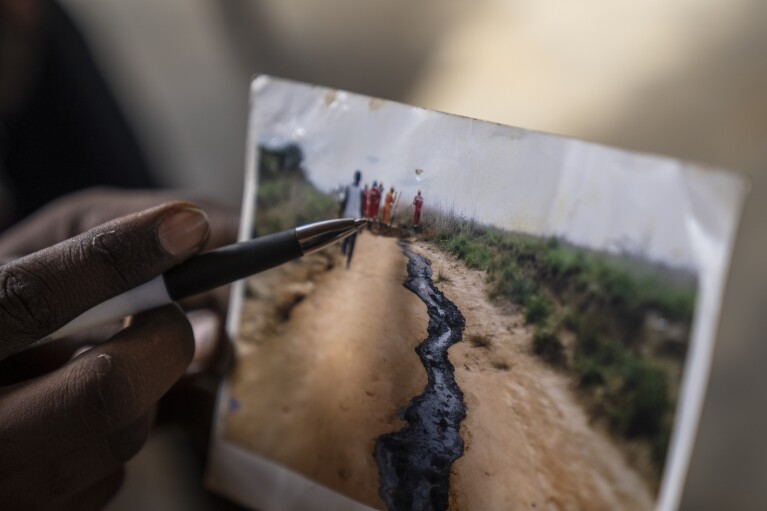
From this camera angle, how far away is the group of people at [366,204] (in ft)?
1.27

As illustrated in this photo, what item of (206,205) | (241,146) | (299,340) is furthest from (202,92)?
(299,340)

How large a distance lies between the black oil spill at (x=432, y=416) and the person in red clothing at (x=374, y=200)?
0.03 meters

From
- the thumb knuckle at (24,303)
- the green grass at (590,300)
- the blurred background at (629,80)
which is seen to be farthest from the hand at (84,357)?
the blurred background at (629,80)

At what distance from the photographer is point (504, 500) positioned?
1.24 ft

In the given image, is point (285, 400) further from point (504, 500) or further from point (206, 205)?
point (206, 205)

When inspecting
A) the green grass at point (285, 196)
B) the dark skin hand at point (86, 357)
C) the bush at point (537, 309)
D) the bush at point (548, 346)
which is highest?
the green grass at point (285, 196)

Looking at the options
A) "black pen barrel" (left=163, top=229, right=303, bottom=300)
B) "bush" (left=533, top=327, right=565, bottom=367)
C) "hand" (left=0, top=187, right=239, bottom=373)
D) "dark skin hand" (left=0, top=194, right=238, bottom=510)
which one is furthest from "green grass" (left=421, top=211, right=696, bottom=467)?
"hand" (left=0, top=187, right=239, bottom=373)

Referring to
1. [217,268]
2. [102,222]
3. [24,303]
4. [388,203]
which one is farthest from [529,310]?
[102,222]

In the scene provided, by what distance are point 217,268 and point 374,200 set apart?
0.42 ft

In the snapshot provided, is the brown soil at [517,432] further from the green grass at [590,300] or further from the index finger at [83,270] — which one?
the index finger at [83,270]

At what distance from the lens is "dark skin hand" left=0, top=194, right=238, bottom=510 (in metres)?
Answer: 0.40

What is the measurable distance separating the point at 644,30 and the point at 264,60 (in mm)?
510

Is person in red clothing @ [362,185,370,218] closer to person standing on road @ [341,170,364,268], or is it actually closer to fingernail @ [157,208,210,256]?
person standing on road @ [341,170,364,268]

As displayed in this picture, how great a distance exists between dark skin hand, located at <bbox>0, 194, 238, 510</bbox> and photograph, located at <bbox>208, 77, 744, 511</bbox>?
0.50 feet
